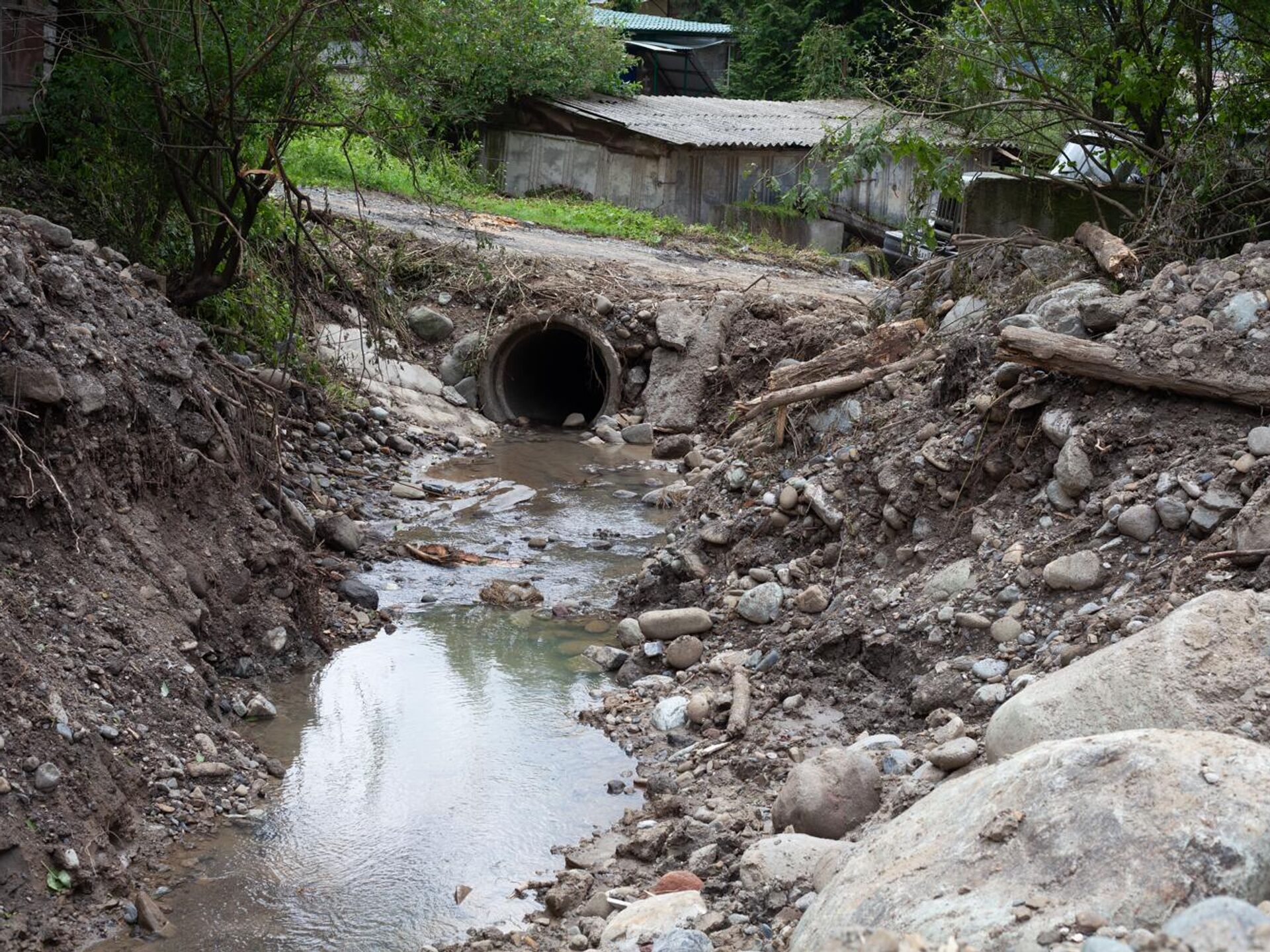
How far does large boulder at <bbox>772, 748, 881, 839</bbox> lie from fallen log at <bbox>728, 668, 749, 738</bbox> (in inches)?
35.8

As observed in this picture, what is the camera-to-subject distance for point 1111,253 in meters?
6.64

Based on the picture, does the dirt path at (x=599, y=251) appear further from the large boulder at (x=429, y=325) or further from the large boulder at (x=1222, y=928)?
the large boulder at (x=1222, y=928)

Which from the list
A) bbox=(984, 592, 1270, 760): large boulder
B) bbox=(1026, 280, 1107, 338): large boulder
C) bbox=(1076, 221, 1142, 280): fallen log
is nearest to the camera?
bbox=(984, 592, 1270, 760): large boulder

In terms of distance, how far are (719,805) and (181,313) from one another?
5.43m

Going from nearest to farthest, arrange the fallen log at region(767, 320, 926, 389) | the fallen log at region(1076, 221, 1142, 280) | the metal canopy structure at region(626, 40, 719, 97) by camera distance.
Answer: the fallen log at region(1076, 221, 1142, 280) < the fallen log at region(767, 320, 926, 389) < the metal canopy structure at region(626, 40, 719, 97)

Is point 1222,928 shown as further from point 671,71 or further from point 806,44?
point 671,71

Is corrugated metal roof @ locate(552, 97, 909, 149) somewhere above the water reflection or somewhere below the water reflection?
above

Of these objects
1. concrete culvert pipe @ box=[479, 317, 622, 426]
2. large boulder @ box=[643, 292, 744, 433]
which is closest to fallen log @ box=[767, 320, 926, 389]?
large boulder @ box=[643, 292, 744, 433]

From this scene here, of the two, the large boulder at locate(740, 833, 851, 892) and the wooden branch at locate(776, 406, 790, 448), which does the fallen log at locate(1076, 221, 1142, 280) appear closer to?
the wooden branch at locate(776, 406, 790, 448)

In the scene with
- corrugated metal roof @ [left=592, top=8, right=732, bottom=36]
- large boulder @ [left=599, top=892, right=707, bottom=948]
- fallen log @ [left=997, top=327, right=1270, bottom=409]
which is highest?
corrugated metal roof @ [left=592, top=8, right=732, bottom=36]

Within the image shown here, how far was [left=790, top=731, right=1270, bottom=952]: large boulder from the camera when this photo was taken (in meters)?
2.48

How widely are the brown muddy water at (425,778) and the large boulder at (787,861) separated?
3.03 ft

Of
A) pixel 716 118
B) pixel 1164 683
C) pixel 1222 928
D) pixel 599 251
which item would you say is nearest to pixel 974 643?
pixel 1164 683

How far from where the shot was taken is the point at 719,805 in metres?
4.78
